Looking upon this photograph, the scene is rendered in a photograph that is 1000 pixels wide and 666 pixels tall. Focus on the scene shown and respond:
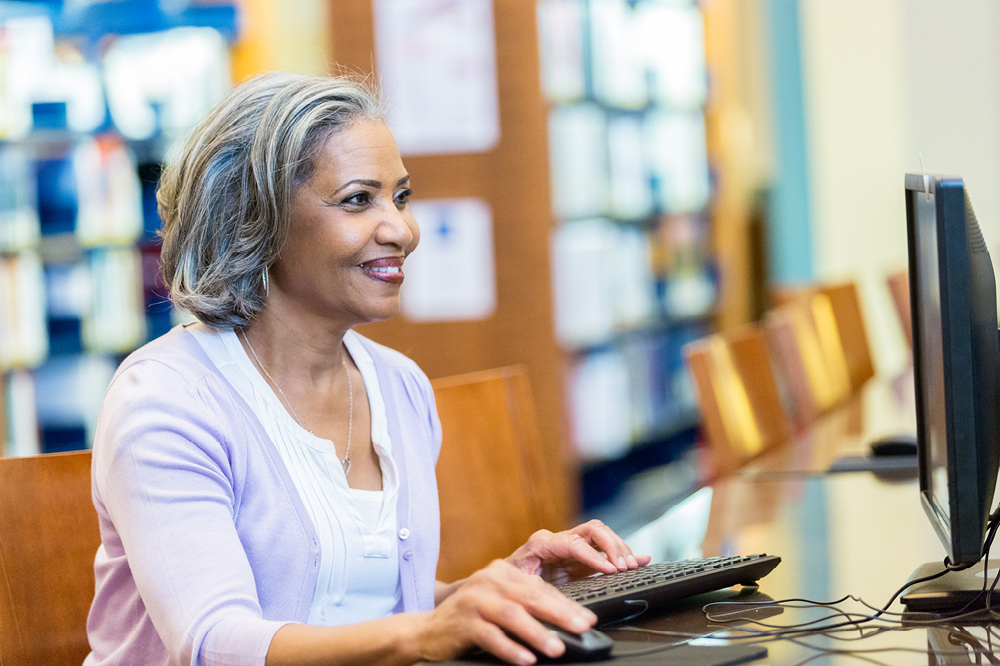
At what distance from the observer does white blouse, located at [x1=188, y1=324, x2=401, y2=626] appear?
1272 millimetres

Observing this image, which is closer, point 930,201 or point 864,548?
point 930,201

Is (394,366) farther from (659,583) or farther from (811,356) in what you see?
(811,356)

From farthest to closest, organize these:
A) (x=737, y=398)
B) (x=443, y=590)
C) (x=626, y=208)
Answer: (x=626, y=208) → (x=737, y=398) → (x=443, y=590)

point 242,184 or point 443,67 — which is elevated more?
point 443,67

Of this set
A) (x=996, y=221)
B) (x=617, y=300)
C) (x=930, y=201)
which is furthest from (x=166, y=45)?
(x=996, y=221)

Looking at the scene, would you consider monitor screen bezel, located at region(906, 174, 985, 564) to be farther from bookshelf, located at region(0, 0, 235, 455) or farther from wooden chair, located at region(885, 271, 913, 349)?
wooden chair, located at region(885, 271, 913, 349)

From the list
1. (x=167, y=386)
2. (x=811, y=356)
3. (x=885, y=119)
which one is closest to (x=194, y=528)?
(x=167, y=386)

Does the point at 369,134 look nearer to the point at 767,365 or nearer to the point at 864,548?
the point at 864,548

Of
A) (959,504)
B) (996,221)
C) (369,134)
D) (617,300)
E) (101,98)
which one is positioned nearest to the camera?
(959,504)

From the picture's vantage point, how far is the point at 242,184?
4.47 feet

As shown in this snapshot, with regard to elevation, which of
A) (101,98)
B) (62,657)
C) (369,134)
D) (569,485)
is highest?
(101,98)

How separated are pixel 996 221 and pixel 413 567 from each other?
5.87 meters

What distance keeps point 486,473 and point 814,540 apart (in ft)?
1.85

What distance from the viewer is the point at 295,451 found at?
1.30 meters
